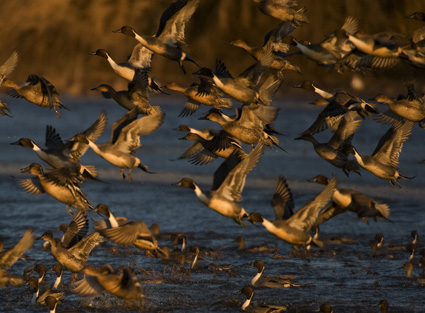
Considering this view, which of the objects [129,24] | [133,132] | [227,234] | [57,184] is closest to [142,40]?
[133,132]

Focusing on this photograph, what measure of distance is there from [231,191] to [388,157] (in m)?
2.42

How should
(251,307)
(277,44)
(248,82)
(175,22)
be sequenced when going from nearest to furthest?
1. (251,307)
2. (248,82)
3. (175,22)
4. (277,44)

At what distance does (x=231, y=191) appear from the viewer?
9984 millimetres

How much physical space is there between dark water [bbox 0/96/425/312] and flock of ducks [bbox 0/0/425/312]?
394 millimetres

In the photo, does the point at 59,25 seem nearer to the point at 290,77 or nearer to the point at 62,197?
the point at 290,77

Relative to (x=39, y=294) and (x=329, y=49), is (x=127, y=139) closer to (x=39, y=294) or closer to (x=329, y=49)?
(x=39, y=294)

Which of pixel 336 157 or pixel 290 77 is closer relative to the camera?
pixel 336 157

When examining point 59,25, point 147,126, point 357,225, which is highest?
point 147,126

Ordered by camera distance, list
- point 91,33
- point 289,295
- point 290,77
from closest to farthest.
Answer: point 289,295 < point 290,77 < point 91,33

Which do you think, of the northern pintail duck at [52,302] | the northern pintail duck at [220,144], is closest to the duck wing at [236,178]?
the northern pintail duck at [220,144]

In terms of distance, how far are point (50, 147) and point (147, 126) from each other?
1.21 meters

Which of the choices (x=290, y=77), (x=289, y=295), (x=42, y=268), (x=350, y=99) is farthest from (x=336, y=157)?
(x=290, y=77)

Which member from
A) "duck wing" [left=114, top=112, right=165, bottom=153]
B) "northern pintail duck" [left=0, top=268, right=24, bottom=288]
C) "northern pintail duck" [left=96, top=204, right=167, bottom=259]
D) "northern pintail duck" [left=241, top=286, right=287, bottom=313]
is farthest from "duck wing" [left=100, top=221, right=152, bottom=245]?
"duck wing" [left=114, top=112, right=165, bottom=153]

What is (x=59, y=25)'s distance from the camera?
65.9 meters
